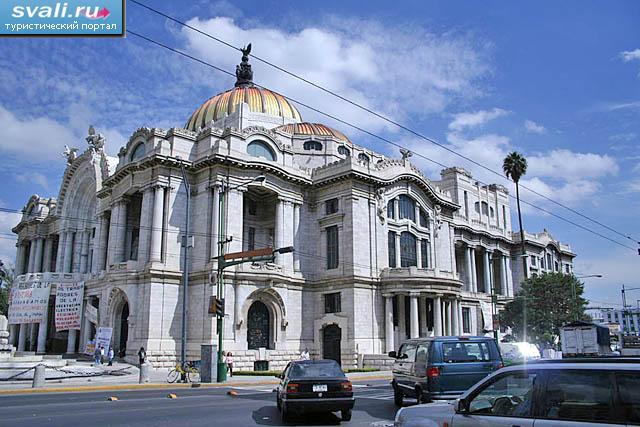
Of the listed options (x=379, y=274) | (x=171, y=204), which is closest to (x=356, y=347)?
(x=379, y=274)

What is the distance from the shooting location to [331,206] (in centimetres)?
4762

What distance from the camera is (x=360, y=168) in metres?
46.0

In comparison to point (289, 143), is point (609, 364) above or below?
below

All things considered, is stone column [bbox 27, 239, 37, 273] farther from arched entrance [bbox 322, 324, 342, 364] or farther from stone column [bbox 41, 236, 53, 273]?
arched entrance [bbox 322, 324, 342, 364]

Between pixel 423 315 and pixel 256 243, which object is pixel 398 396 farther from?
pixel 256 243

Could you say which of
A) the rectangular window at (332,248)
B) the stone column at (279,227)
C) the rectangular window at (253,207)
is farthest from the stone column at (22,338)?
the rectangular window at (332,248)

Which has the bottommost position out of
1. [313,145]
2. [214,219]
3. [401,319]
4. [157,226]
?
[401,319]

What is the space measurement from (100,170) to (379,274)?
2718 cm

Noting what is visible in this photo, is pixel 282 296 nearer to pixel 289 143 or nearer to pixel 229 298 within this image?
pixel 229 298

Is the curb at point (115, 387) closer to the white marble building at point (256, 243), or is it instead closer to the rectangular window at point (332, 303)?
the white marble building at point (256, 243)

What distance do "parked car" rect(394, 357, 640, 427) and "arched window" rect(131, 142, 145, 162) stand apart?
41.5 metres

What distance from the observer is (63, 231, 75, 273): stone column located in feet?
177

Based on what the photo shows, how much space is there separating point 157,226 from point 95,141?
16.7 meters

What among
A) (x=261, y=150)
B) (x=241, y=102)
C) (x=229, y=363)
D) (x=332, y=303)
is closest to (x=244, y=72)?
(x=241, y=102)
